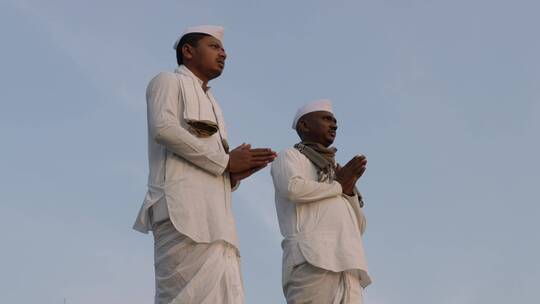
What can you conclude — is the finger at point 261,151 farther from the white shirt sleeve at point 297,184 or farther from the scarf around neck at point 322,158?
the scarf around neck at point 322,158

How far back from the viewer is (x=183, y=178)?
24.4 ft

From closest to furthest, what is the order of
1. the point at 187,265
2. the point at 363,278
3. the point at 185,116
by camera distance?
1. the point at 187,265
2. the point at 185,116
3. the point at 363,278

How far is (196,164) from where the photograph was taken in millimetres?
7512

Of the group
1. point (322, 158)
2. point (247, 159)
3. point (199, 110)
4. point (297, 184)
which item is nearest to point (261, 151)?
point (247, 159)

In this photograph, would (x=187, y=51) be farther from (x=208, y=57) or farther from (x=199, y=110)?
(x=199, y=110)

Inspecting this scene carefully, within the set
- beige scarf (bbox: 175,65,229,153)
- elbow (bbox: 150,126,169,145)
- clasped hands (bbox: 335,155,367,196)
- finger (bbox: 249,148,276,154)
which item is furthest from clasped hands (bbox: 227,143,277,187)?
clasped hands (bbox: 335,155,367,196)

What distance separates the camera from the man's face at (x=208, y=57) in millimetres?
8297

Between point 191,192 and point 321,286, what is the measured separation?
2.45 metres

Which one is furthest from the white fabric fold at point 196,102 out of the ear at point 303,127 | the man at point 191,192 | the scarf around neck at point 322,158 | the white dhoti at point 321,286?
the ear at point 303,127

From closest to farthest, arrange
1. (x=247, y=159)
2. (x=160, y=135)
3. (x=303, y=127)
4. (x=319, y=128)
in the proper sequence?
1. (x=160, y=135)
2. (x=247, y=159)
3. (x=319, y=128)
4. (x=303, y=127)

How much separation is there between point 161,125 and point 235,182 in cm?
72

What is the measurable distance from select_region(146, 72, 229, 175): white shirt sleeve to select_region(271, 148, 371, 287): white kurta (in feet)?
7.27

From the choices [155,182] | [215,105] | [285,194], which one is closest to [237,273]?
[155,182]

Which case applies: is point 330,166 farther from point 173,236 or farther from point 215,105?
point 173,236
